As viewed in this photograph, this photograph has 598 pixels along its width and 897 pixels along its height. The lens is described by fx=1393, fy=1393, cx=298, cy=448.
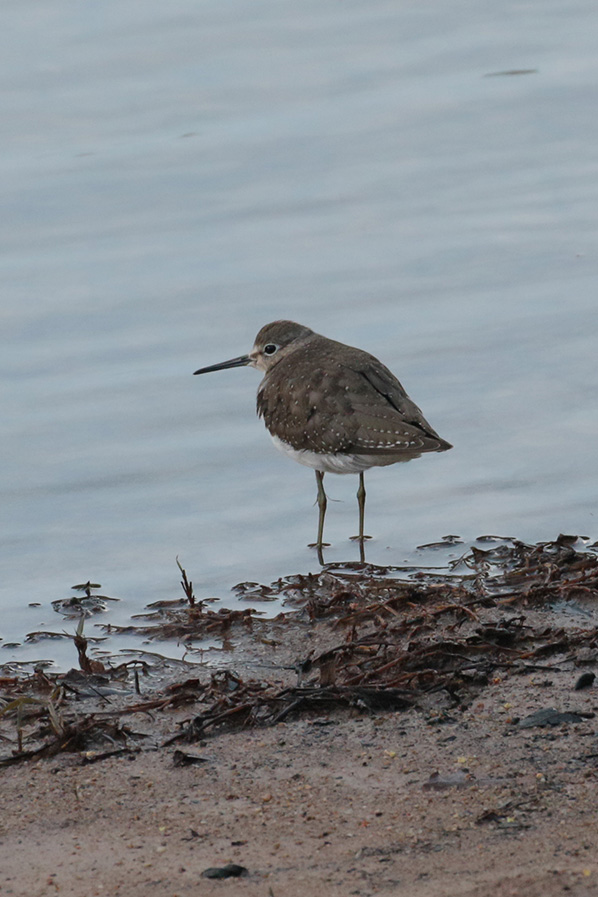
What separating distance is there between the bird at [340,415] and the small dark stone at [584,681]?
239cm

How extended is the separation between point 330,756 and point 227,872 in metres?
0.85

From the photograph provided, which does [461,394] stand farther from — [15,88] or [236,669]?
[15,88]

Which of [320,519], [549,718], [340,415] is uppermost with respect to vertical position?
[340,415]

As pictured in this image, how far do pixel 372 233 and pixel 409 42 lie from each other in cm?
389

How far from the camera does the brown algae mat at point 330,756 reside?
3801 millimetres

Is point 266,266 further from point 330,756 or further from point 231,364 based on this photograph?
point 330,756

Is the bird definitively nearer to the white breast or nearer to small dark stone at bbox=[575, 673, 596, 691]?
the white breast

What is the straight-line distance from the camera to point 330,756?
4.57m

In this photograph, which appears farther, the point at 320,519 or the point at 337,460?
the point at 320,519

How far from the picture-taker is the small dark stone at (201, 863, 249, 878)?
378 cm

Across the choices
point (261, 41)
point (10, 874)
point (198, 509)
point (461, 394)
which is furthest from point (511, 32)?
point (10, 874)

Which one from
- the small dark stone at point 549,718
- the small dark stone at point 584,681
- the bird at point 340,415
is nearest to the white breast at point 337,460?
the bird at point 340,415

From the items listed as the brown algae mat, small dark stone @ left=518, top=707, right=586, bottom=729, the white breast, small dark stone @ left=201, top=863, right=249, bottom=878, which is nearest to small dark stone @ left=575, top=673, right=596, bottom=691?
the brown algae mat

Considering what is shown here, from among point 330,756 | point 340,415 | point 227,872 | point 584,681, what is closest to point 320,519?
point 340,415
